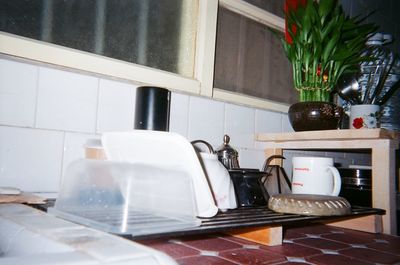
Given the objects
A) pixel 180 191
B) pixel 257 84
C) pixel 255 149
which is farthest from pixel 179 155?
pixel 257 84

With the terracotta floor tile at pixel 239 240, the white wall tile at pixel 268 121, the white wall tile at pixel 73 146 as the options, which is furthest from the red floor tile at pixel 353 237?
the white wall tile at pixel 73 146

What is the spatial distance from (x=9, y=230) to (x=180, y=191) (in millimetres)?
313

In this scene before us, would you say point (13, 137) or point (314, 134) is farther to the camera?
point (314, 134)

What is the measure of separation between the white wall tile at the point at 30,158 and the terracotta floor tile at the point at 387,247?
883 millimetres

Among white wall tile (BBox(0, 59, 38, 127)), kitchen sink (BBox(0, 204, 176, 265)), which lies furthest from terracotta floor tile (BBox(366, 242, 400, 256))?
white wall tile (BBox(0, 59, 38, 127))

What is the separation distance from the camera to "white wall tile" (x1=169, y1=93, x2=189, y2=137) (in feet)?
3.98

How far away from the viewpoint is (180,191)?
68 cm

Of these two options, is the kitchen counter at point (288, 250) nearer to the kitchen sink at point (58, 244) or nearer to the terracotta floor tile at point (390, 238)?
the terracotta floor tile at point (390, 238)

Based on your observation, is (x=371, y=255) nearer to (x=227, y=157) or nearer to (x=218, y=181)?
(x=218, y=181)

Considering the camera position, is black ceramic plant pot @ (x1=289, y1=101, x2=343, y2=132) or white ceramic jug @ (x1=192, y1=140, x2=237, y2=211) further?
black ceramic plant pot @ (x1=289, y1=101, x2=343, y2=132)

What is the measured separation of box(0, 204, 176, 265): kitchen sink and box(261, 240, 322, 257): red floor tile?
386 mm

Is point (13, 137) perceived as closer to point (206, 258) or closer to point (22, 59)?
point (22, 59)

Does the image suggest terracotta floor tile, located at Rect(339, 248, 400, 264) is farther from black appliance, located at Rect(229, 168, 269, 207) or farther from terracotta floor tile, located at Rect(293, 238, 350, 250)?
black appliance, located at Rect(229, 168, 269, 207)

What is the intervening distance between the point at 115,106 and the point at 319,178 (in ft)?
2.36
